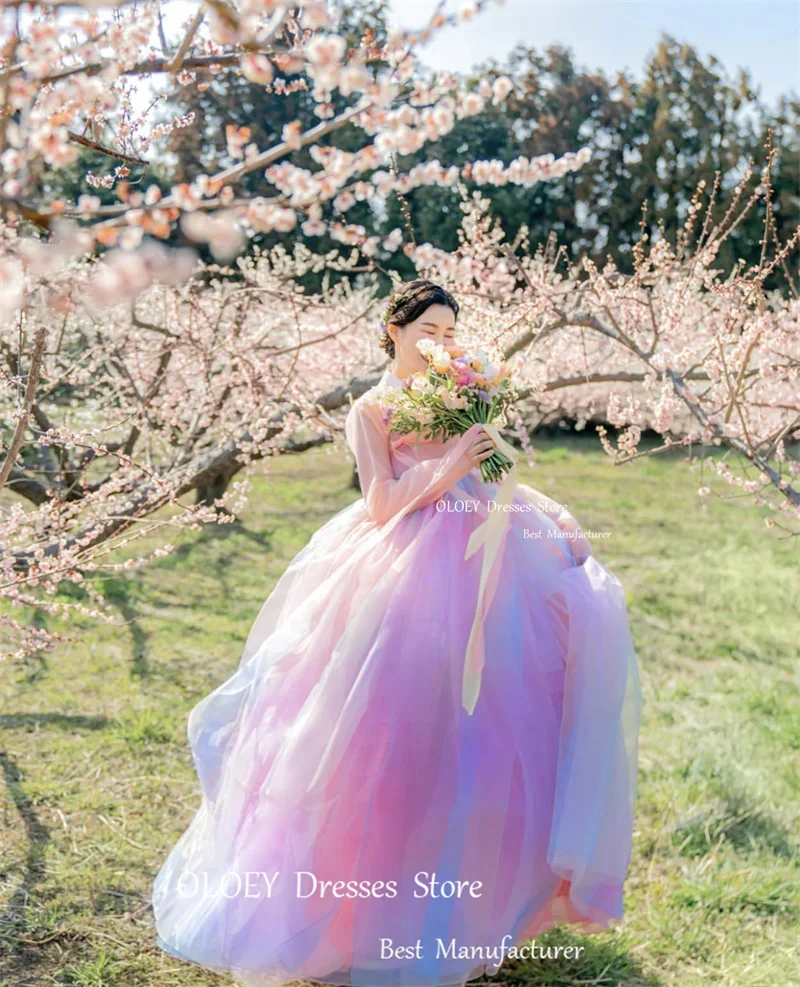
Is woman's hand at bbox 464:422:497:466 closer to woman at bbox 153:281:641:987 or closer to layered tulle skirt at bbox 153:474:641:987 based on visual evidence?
woman at bbox 153:281:641:987

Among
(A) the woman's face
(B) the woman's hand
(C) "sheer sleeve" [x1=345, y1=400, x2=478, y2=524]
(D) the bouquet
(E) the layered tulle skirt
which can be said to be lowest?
(E) the layered tulle skirt

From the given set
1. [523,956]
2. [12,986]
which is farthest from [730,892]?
[12,986]

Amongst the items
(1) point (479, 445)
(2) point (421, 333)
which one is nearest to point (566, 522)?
(1) point (479, 445)

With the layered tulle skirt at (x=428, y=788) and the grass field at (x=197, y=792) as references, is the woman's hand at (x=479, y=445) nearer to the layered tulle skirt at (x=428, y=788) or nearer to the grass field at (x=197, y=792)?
the layered tulle skirt at (x=428, y=788)

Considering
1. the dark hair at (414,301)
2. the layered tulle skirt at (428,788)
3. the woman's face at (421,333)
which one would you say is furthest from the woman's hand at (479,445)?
the dark hair at (414,301)

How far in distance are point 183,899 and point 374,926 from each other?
0.65 meters

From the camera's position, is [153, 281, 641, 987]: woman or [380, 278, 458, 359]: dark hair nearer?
[153, 281, 641, 987]: woman

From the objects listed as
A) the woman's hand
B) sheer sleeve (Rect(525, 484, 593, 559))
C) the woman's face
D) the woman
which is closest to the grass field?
the woman

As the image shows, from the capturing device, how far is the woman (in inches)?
101

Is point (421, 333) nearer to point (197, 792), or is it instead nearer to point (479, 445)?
point (479, 445)

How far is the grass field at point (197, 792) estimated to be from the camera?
10.5ft

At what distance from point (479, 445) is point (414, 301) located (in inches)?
21.0

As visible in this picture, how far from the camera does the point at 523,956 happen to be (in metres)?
3.13

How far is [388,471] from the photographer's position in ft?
9.57
